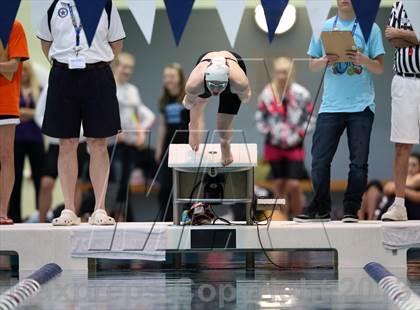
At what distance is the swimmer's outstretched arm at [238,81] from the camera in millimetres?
7691

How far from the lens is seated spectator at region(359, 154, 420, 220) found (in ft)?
33.6

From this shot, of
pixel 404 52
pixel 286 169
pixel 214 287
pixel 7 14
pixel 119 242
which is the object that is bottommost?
pixel 286 169

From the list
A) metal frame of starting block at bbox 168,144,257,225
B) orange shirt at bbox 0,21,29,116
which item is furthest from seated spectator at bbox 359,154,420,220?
orange shirt at bbox 0,21,29,116

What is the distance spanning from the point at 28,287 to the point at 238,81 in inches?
80.1

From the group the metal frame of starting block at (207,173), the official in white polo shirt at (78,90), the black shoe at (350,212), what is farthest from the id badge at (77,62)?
the black shoe at (350,212)

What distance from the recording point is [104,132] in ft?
26.6

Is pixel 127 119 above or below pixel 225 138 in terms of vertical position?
below

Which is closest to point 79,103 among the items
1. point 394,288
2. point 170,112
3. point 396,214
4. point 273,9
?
point 273,9

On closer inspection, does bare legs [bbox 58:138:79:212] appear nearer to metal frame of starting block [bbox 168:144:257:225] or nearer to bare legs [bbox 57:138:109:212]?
bare legs [bbox 57:138:109:212]

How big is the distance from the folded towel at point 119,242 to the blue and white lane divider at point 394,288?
1.40 meters

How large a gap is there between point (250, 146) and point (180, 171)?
533mm

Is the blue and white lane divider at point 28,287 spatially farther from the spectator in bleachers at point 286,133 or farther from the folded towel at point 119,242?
the spectator in bleachers at point 286,133

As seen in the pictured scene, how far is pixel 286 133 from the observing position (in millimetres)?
10906

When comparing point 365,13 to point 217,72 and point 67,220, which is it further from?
point 67,220
